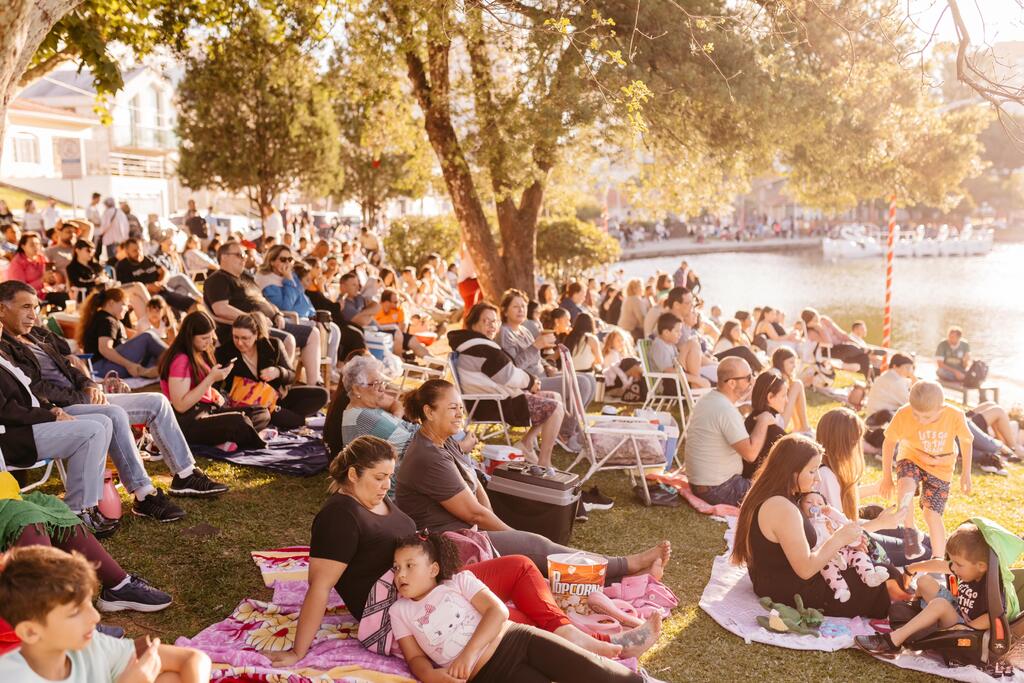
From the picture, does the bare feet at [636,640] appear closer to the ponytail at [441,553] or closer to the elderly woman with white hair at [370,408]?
the ponytail at [441,553]

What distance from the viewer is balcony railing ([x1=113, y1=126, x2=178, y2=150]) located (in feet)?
158

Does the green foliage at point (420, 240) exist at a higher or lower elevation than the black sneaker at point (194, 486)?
higher

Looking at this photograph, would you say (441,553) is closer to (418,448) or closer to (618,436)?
(418,448)

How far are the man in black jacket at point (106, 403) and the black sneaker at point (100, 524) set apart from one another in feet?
0.80

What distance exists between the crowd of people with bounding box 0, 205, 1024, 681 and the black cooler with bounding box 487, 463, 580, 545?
22 centimetres

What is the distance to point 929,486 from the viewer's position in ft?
21.1

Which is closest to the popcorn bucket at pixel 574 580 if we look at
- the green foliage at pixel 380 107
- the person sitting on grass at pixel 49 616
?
the person sitting on grass at pixel 49 616

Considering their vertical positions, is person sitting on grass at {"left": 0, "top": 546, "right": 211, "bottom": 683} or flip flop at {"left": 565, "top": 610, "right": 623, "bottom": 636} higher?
person sitting on grass at {"left": 0, "top": 546, "right": 211, "bottom": 683}

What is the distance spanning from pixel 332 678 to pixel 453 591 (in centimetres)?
61

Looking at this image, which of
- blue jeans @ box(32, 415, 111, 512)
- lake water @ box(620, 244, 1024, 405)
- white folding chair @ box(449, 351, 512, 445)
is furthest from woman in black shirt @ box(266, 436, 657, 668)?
lake water @ box(620, 244, 1024, 405)

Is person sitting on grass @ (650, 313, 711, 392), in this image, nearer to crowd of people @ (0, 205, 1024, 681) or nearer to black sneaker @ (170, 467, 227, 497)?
crowd of people @ (0, 205, 1024, 681)

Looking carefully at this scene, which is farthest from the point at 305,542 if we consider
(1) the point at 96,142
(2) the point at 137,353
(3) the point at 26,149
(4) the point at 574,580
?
(1) the point at 96,142

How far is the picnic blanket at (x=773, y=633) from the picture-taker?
183 inches

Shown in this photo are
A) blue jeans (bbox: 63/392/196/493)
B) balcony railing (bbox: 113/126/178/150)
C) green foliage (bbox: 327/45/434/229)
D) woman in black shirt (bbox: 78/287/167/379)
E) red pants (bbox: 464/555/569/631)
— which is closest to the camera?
red pants (bbox: 464/555/569/631)
